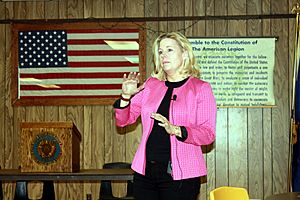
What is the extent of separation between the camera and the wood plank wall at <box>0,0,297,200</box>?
20.5ft

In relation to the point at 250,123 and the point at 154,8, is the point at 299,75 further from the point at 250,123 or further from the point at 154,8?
the point at 154,8

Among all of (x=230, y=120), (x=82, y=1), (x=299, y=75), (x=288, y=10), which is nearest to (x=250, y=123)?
(x=230, y=120)

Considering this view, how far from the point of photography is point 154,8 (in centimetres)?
636

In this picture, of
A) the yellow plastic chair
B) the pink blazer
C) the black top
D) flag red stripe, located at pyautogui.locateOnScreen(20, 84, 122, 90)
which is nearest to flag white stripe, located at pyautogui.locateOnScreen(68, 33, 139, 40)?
flag red stripe, located at pyautogui.locateOnScreen(20, 84, 122, 90)

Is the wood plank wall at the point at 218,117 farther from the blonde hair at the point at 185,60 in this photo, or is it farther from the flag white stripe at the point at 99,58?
the blonde hair at the point at 185,60

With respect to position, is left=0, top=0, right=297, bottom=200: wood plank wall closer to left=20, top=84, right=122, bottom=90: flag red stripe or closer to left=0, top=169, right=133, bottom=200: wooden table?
left=20, top=84, right=122, bottom=90: flag red stripe

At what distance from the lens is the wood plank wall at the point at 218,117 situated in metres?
6.26

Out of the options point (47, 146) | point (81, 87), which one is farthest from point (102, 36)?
point (47, 146)

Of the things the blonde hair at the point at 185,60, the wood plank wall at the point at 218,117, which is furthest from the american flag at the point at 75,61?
the blonde hair at the point at 185,60

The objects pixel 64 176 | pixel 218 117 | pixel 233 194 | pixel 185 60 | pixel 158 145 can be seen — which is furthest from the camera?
pixel 218 117

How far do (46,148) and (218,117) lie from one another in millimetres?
2077

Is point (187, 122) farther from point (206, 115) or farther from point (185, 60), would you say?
point (185, 60)

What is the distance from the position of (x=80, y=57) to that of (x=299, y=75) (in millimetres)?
2269

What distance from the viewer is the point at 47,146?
501cm
